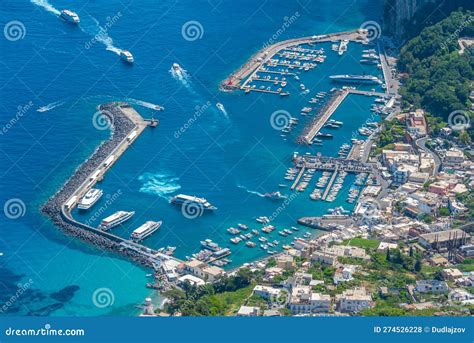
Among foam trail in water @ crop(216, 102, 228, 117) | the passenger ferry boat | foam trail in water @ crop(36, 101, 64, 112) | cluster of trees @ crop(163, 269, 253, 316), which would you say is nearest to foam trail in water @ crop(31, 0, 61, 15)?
foam trail in water @ crop(36, 101, 64, 112)

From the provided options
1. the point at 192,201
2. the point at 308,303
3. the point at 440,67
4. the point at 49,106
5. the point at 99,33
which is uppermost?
the point at 440,67

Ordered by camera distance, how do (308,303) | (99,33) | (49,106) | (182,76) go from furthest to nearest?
(99,33) < (182,76) < (49,106) < (308,303)

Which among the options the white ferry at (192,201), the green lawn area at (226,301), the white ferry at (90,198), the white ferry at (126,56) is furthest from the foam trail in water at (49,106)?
the green lawn area at (226,301)

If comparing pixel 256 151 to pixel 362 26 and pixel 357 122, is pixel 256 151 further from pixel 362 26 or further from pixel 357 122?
pixel 362 26

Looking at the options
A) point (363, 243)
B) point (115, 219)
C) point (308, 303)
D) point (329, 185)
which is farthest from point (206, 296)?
point (329, 185)

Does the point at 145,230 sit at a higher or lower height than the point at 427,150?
lower

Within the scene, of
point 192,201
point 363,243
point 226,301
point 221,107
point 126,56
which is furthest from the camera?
point 126,56

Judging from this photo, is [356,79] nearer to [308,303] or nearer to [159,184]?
[159,184]
